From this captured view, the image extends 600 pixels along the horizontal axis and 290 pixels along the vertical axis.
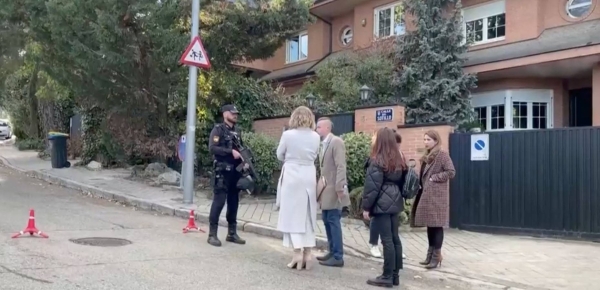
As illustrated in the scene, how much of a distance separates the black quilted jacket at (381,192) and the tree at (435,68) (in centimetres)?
1053

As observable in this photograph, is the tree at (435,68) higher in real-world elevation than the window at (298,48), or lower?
lower

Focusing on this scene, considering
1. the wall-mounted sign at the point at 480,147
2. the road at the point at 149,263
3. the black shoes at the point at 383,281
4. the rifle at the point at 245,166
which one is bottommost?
the black shoes at the point at 383,281

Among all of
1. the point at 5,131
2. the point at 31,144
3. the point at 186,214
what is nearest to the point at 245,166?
the point at 186,214

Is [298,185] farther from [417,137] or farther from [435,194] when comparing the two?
[417,137]

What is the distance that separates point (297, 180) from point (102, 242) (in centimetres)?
279

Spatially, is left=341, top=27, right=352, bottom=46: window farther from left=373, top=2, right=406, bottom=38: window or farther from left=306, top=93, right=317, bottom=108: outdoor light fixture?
left=306, top=93, right=317, bottom=108: outdoor light fixture

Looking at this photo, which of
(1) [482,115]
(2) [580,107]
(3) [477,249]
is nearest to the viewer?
(3) [477,249]

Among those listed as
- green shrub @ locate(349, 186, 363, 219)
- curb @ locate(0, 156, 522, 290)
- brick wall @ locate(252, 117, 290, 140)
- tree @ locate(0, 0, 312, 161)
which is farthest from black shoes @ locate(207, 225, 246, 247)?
brick wall @ locate(252, 117, 290, 140)

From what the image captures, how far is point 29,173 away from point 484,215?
13298mm

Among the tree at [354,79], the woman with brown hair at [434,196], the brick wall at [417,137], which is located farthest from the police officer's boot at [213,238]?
the tree at [354,79]

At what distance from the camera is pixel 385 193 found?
20.3 ft

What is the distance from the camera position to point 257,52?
48.4 ft

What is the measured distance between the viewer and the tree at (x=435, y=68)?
54.3 feet

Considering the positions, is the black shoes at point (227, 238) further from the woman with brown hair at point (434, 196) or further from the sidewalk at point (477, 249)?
the woman with brown hair at point (434, 196)
